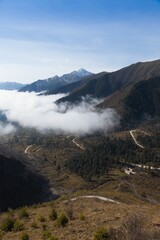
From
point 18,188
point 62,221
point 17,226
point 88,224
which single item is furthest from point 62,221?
point 18,188

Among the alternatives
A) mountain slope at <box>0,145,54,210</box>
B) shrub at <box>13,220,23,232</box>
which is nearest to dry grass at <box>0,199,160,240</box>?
shrub at <box>13,220,23,232</box>

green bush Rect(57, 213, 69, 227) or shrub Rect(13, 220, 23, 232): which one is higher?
green bush Rect(57, 213, 69, 227)

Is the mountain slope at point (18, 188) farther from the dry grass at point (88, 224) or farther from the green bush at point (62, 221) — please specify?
the green bush at point (62, 221)

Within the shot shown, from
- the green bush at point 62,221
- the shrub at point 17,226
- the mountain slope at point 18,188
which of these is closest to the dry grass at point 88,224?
the green bush at point 62,221

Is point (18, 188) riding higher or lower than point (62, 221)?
lower

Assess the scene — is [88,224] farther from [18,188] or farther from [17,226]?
[18,188]

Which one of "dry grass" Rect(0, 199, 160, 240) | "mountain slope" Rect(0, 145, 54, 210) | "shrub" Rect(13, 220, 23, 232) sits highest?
"dry grass" Rect(0, 199, 160, 240)

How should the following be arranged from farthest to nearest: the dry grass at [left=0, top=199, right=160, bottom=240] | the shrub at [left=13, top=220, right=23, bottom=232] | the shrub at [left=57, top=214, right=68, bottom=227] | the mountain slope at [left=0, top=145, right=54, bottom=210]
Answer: the mountain slope at [left=0, top=145, right=54, bottom=210], the shrub at [left=13, top=220, right=23, bottom=232], the shrub at [left=57, top=214, right=68, bottom=227], the dry grass at [left=0, top=199, right=160, bottom=240]

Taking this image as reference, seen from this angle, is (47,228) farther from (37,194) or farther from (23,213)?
(37,194)

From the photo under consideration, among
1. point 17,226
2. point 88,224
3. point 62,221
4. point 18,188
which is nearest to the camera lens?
point 88,224

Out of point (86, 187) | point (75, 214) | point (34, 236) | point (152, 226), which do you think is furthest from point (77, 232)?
point (86, 187)

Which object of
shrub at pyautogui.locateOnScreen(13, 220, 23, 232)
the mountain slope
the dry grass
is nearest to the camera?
the dry grass

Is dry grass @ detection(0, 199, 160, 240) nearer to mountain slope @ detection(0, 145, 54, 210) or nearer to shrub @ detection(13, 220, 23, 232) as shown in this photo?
shrub @ detection(13, 220, 23, 232)
